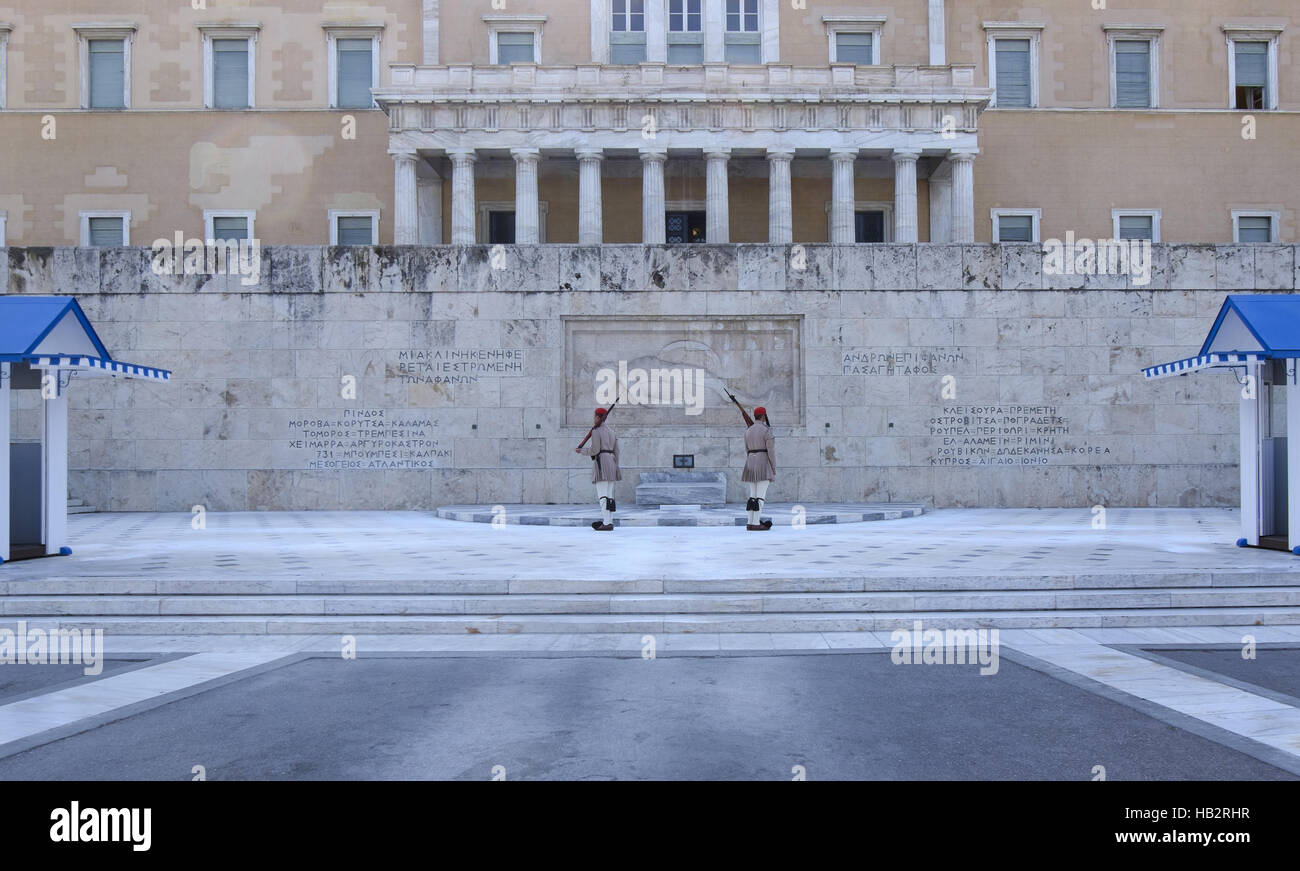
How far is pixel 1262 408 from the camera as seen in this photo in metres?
14.2

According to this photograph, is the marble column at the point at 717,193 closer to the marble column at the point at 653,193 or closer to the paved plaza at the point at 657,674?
the marble column at the point at 653,193

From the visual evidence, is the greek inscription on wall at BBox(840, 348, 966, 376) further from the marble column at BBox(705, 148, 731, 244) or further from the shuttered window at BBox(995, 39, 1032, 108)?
the shuttered window at BBox(995, 39, 1032, 108)

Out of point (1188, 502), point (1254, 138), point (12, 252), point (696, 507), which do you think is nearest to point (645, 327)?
point (696, 507)

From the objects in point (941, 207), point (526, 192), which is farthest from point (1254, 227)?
point (526, 192)

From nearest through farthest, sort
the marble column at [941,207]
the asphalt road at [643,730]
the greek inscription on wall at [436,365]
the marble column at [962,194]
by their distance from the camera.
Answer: the asphalt road at [643,730], the greek inscription on wall at [436,365], the marble column at [962,194], the marble column at [941,207]

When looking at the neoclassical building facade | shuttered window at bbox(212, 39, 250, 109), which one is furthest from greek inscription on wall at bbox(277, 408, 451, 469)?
shuttered window at bbox(212, 39, 250, 109)

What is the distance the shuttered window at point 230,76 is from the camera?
43031mm

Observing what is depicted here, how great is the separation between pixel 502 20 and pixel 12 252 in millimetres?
26109

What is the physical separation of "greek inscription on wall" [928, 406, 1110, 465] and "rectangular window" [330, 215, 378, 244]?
2960cm

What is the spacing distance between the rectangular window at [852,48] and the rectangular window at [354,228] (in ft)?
72.9

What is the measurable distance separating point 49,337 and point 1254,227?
4781cm

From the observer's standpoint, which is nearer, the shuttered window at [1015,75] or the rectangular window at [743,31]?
the rectangular window at [743,31]

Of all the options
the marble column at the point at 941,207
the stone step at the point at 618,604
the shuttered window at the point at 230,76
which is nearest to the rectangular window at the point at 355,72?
the shuttered window at the point at 230,76
